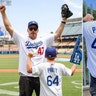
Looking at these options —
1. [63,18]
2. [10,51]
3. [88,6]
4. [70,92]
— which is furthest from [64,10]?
[10,51]

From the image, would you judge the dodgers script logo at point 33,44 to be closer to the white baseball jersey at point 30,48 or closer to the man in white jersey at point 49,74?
the white baseball jersey at point 30,48

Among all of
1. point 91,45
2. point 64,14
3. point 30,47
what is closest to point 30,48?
point 30,47

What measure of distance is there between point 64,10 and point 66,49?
40574mm

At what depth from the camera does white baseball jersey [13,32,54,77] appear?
4.92 meters

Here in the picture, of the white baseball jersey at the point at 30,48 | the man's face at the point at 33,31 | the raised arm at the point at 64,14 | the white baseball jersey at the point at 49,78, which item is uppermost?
the raised arm at the point at 64,14

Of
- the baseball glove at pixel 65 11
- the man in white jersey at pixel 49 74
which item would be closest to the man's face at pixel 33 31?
the baseball glove at pixel 65 11

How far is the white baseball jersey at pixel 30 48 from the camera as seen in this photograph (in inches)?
194

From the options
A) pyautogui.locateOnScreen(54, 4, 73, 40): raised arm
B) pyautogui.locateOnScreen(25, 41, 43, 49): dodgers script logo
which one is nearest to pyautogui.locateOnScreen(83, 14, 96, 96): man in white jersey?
pyautogui.locateOnScreen(54, 4, 73, 40): raised arm

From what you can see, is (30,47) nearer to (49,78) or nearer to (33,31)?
(33,31)

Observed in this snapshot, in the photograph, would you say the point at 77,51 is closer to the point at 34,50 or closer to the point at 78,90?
the point at 34,50

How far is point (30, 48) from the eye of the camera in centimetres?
494

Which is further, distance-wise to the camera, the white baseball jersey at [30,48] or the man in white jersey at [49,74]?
the white baseball jersey at [30,48]

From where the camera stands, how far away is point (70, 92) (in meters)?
10.2

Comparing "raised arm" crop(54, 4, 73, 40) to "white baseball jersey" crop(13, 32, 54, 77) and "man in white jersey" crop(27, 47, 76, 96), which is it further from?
"man in white jersey" crop(27, 47, 76, 96)
